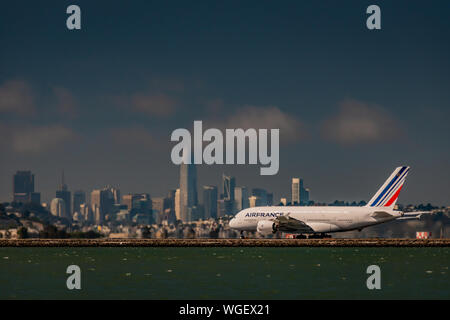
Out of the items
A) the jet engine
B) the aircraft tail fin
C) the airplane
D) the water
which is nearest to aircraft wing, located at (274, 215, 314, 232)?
the airplane

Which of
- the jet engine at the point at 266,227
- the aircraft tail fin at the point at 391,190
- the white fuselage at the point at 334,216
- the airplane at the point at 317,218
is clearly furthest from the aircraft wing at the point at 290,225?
the aircraft tail fin at the point at 391,190

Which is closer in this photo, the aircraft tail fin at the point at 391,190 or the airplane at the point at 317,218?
the airplane at the point at 317,218

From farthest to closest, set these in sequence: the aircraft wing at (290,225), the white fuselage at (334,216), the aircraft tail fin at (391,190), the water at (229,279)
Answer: the aircraft tail fin at (391,190)
the white fuselage at (334,216)
the aircraft wing at (290,225)
the water at (229,279)

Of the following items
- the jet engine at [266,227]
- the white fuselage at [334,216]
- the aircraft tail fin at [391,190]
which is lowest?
the jet engine at [266,227]

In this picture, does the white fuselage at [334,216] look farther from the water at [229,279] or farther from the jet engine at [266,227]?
the water at [229,279]

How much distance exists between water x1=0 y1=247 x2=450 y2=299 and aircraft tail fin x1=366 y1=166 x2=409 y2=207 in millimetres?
53919

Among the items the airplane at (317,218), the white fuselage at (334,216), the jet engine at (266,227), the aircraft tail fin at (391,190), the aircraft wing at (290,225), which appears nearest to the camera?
the aircraft wing at (290,225)

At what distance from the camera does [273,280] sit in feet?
267

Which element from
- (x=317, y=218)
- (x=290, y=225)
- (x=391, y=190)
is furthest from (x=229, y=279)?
(x=391, y=190)

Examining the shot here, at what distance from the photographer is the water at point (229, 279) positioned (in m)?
69.1

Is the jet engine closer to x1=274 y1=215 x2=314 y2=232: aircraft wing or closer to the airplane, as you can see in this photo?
the airplane

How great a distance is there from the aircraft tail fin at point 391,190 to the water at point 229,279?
53919 mm

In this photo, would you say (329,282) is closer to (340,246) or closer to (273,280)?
(273,280)
